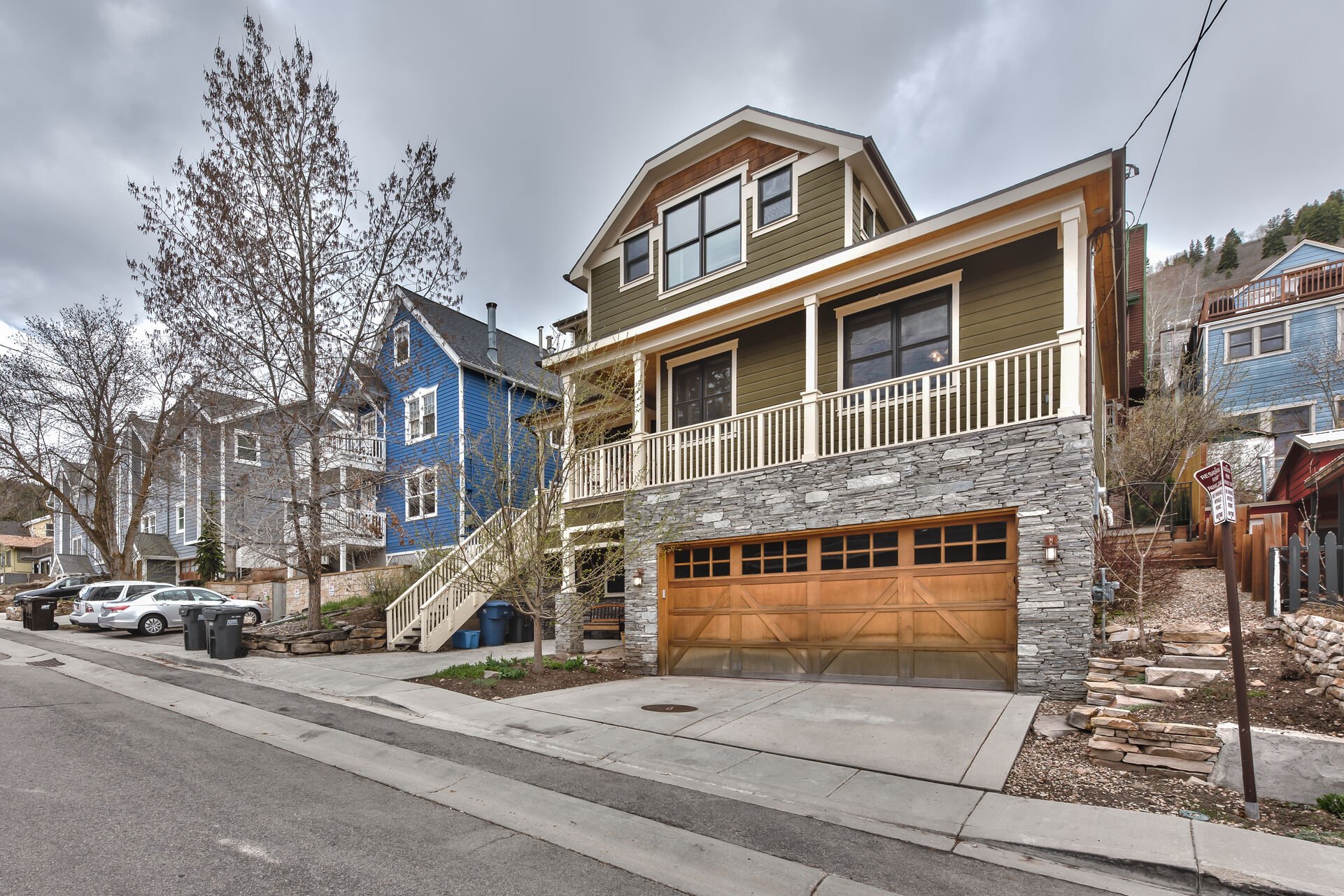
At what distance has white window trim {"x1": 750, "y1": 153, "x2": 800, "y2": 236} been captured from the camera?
445 inches

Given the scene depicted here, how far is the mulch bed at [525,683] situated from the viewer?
9.04 meters

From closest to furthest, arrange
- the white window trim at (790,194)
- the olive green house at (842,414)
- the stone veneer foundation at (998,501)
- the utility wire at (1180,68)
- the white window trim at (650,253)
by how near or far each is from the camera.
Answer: the utility wire at (1180,68) < the stone veneer foundation at (998,501) < the olive green house at (842,414) < the white window trim at (790,194) < the white window trim at (650,253)

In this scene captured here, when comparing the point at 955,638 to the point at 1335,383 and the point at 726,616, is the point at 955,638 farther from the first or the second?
the point at 1335,383

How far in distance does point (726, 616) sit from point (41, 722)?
28.0ft

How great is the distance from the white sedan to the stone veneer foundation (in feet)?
49.0

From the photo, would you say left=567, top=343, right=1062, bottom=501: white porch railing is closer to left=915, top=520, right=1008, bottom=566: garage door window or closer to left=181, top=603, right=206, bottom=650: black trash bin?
left=915, top=520, right=1008, bottom=566: garage door window

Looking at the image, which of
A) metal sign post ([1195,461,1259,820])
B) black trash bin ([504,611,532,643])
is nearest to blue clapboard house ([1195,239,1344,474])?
metal sign post ([1195,461,1259,820])

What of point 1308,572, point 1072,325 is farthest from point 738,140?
point 1308,572

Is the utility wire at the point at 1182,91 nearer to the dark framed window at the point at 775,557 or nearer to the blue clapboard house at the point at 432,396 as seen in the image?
the dark framed window at the point at 775,557

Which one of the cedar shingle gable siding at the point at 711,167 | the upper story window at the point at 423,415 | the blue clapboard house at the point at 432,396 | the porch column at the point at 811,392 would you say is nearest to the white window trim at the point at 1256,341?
the cedar shingle gable siding at the point at 711,167

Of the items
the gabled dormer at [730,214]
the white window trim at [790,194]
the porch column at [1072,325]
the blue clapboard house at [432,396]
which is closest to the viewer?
the porch column at [1072,325]

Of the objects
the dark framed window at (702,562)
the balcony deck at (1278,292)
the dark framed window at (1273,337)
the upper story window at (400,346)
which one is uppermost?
the balcony deck at (1278,292)

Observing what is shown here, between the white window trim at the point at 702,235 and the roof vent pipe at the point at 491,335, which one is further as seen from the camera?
the roof vent pipe at the point at 491,335

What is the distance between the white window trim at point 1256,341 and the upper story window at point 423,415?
27645 mm
